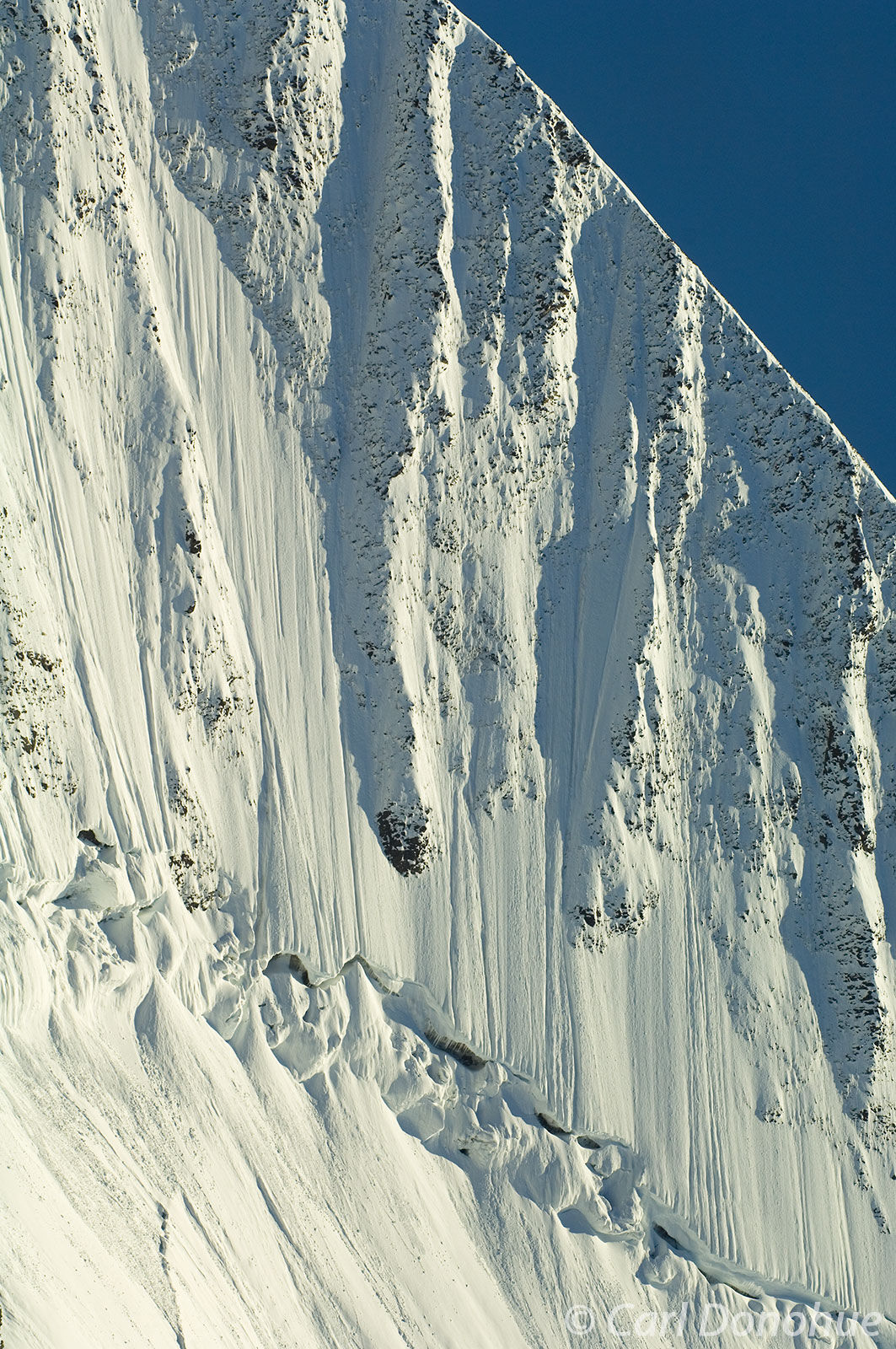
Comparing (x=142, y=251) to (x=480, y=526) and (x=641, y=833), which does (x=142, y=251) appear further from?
Answer: (x=641, y=833)

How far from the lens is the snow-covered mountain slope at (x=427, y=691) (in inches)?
1083

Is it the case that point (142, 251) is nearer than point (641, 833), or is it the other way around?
point (142, 251)

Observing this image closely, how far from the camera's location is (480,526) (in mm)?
34031

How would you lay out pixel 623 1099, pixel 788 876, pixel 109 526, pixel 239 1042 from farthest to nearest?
pixel 788 876, pixel 623 1099, pixel 109 526, pixel 239 1042

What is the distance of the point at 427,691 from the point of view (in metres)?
33.0

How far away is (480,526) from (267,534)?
6.86m

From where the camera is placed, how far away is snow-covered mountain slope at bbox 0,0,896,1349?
90.3 feet

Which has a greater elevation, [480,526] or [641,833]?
[480,526]

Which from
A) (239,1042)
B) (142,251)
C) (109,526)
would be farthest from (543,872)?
(142,251)

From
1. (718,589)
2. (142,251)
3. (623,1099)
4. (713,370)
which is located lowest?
(623,1099)

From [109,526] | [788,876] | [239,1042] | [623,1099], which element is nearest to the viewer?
[239,1042]

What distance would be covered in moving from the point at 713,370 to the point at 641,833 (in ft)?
53.3

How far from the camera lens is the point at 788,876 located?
34844 millimetres

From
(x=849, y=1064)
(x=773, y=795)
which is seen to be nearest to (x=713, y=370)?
(x=773, y=795)
